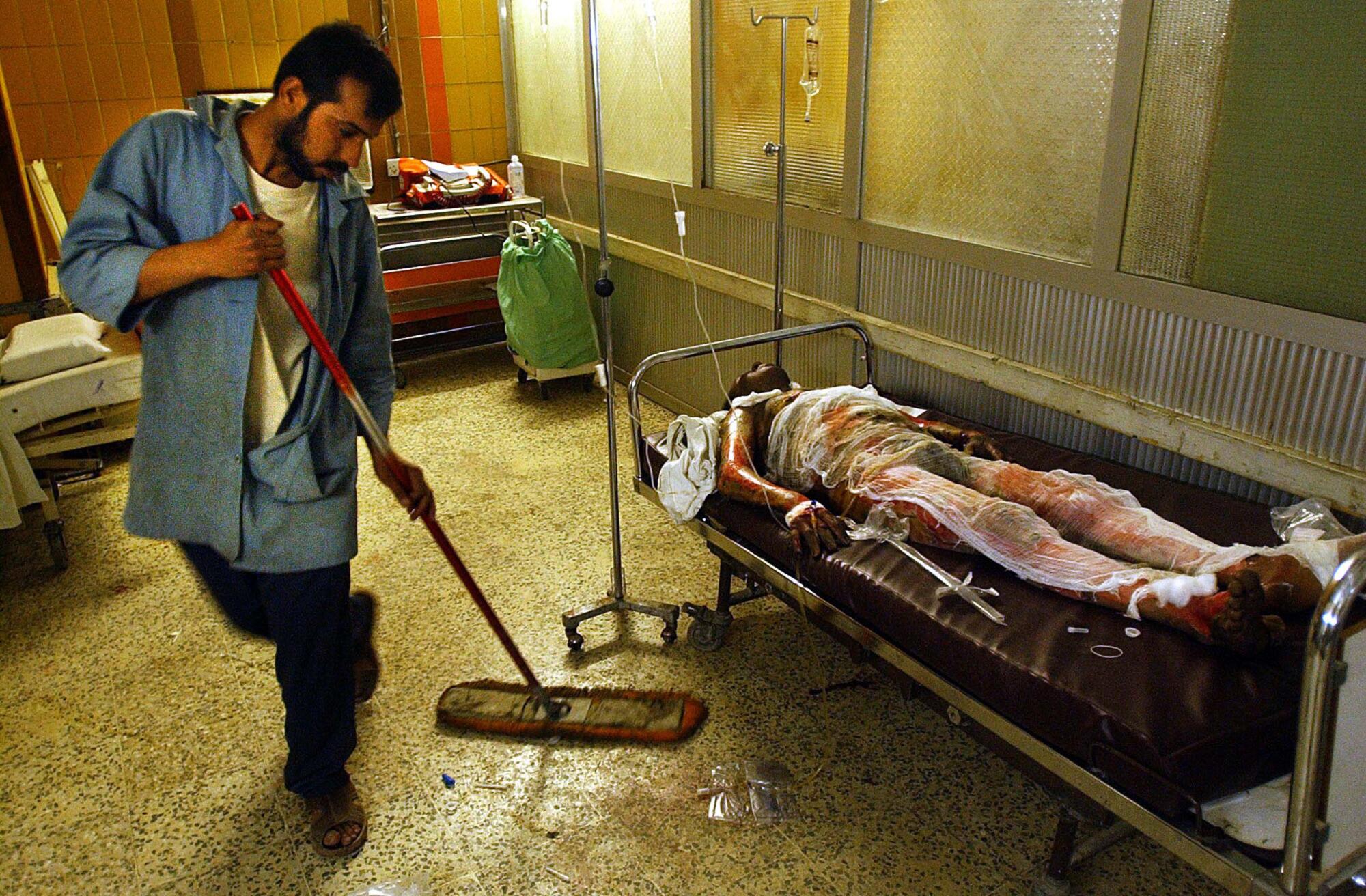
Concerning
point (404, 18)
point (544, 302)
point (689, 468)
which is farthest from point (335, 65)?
point (404, 18)

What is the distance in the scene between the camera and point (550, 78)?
5.05 m

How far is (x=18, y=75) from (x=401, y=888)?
4.23 m

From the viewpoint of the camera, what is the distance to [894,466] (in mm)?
2426

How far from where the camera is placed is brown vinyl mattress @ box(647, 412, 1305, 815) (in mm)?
1546

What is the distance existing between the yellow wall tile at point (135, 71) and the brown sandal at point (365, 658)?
3276 millimetres

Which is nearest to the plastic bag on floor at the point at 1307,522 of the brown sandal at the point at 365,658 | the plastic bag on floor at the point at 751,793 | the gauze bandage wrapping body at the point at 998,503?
the gauze bandage wrapping body at the point at 998,503

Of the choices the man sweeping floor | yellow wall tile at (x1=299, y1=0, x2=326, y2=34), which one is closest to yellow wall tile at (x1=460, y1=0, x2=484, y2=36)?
Result: yellow wall tile at (x1=299, y1=0, x2=326, y2=34)

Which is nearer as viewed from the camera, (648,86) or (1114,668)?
(1114,668)

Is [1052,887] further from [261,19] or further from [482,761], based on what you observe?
[261,19]

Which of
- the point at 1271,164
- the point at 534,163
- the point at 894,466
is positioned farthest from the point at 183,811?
the point at 534,163

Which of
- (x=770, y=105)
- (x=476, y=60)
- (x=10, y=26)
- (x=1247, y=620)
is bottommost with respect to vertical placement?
(x=1247, y=620)

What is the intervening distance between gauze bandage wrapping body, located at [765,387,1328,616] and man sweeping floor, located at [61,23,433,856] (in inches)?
42.3

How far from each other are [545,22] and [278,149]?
136 inches

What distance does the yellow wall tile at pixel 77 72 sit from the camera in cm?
443
